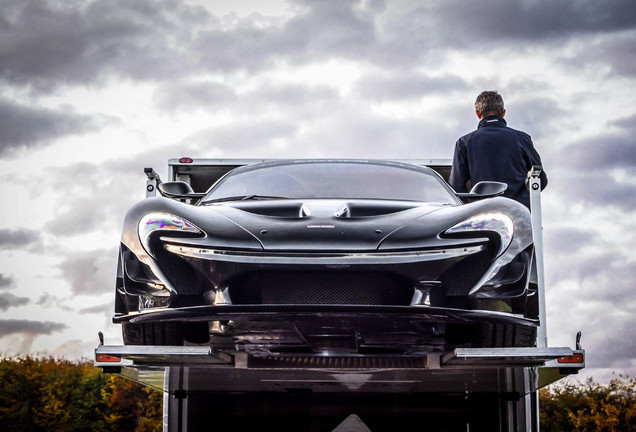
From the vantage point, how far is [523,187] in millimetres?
5918

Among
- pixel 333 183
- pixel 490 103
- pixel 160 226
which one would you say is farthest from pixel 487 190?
pixel 160 226

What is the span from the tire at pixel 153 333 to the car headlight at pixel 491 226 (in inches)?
57.6

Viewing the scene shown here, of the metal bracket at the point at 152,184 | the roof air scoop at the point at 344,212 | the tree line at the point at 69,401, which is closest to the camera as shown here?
the roof air scoop at the point at 344,212

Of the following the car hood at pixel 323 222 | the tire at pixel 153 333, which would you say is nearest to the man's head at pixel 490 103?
the car hood at pixel 323 222

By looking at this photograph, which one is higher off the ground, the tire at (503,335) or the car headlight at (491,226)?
the car headlight at (491,226)

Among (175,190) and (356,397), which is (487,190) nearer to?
(356,397)

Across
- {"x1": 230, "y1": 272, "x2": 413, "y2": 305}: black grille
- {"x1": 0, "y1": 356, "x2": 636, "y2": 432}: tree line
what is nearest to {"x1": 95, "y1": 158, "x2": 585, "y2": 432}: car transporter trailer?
{"x1": 230, "y1": 272, "x2": 413, "y2": 305}: black grille

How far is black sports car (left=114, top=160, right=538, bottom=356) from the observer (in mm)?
3547

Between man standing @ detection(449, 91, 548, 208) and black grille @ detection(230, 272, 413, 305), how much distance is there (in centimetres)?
257

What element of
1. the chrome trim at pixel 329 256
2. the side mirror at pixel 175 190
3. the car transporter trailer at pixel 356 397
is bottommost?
the car transporter trailer at pixel 356 397

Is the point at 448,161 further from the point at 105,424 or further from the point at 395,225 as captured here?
the point at 105,424

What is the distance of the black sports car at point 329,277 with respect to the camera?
3.55 meters

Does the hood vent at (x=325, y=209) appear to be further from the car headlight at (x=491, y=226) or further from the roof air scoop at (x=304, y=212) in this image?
the car headlight at (x=491, y=226)

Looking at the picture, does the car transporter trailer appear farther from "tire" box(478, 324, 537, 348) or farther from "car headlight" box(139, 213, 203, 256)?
"car headlight" box(139, 213, 203, 256)
